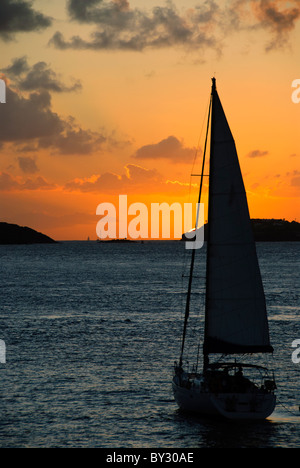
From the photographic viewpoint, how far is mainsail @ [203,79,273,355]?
136 ft

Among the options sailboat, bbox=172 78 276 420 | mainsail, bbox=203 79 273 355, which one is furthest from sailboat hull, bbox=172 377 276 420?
mainsail, bbox=203 79 273 355

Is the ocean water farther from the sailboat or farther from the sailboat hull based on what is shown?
the sailboat

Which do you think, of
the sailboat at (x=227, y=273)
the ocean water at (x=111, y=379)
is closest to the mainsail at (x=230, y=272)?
the sailboat at (x=227, y=273)

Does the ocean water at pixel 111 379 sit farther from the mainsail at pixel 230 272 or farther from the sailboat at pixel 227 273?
the mainsail at pixel 230 272

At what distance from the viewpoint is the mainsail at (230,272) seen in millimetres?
41531

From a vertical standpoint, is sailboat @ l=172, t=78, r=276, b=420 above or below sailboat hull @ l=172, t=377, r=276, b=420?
above

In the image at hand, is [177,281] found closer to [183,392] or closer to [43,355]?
[43,355]

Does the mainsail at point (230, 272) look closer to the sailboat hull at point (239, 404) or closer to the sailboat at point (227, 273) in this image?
the sailboat at point (227, 273)

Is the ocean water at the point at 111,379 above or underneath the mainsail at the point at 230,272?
underneath

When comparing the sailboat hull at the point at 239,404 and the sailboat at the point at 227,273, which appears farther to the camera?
the sailboat at the point at 227,273
